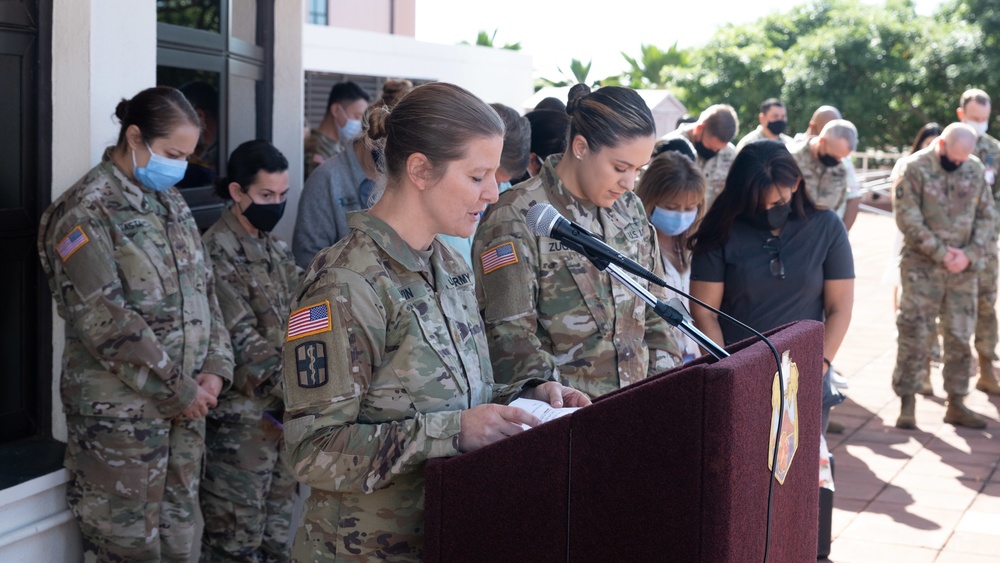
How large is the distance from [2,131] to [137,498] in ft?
4.18

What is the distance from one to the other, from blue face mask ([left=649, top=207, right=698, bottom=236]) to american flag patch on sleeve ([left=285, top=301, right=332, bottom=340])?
2.45m

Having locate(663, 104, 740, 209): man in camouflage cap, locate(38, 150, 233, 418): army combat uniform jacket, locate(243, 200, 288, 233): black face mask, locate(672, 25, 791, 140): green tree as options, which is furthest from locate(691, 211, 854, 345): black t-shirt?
locate(672, 25, 791, 140): green tree

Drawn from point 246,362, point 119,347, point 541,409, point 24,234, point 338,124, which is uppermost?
point 338,124

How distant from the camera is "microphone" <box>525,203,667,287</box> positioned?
1971mm

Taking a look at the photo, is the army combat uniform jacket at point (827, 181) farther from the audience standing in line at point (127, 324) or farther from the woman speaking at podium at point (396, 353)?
the woman speaking at podium at point (396, 353)

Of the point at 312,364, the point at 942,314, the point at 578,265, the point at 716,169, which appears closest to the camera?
the point at 312,364

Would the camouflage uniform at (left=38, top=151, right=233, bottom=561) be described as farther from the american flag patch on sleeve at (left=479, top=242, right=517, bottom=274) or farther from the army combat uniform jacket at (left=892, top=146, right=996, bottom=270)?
the army combat uniform jacket at (left=892, top=146, right=996, bottom=270)

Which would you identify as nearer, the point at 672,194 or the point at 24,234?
the point at 24,234

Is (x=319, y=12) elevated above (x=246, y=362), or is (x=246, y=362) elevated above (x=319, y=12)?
(x=319, y=12)

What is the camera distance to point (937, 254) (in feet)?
22.5

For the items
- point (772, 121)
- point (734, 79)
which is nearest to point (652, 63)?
point (734, 79)

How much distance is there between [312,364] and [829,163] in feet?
21.3

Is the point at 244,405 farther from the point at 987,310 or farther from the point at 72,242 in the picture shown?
the point at 987,310

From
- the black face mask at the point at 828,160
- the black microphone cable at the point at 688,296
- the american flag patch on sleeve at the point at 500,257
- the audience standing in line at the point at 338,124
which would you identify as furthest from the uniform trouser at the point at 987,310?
the black microphone cable at the point at 688,296
